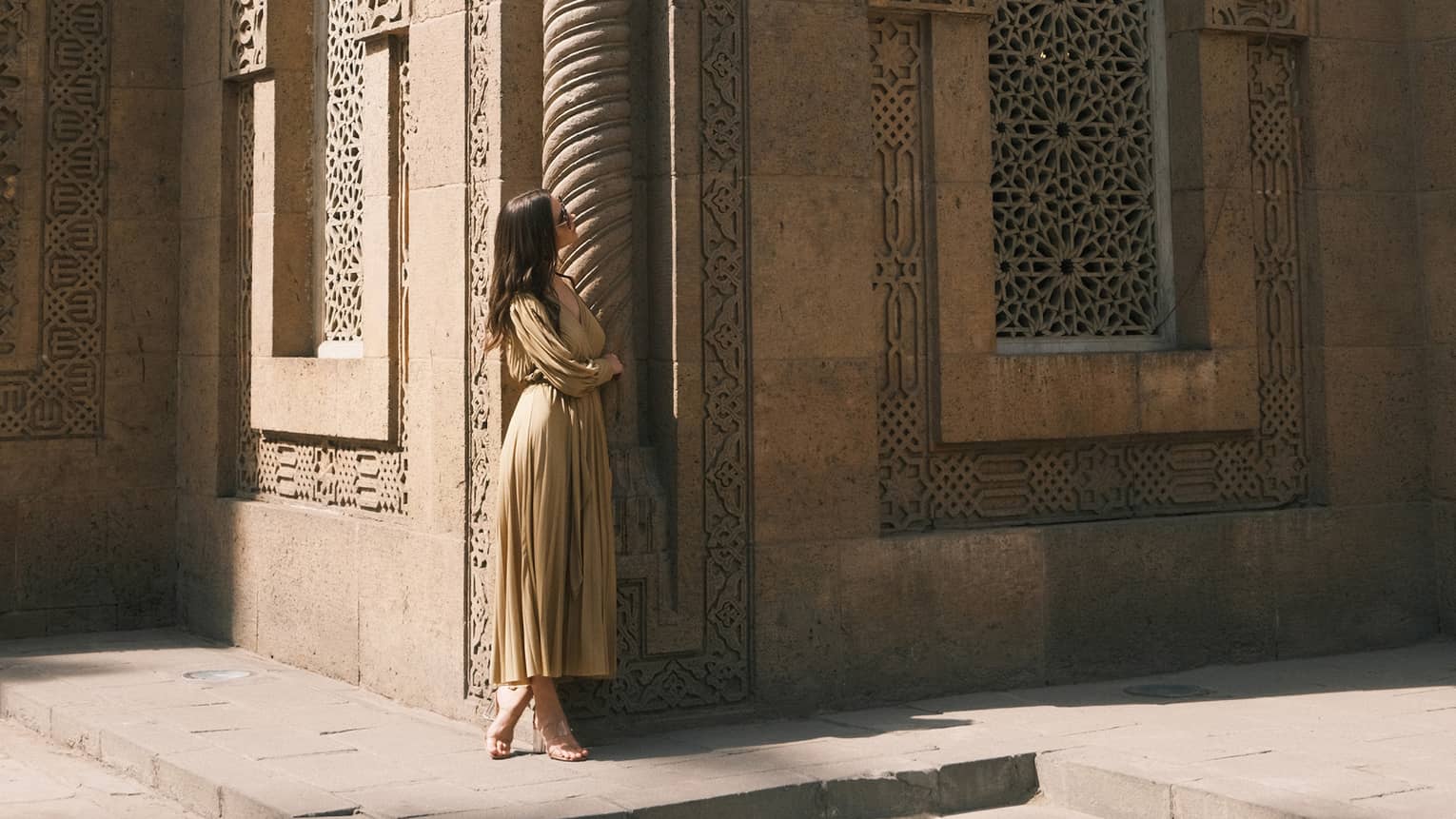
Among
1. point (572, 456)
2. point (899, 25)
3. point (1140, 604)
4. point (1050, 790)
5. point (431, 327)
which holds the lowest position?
point (1050, 790)

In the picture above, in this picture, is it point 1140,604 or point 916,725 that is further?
point 1140,604

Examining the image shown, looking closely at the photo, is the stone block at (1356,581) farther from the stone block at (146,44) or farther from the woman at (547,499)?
the stone block at (146,44)

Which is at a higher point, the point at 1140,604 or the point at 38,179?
the point at 38,179

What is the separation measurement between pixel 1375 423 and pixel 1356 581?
2.81 ft

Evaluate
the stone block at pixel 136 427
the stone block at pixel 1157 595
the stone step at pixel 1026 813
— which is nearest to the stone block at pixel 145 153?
the stone block at pixel 136 427

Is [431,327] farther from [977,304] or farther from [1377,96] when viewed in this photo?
[1377,96]

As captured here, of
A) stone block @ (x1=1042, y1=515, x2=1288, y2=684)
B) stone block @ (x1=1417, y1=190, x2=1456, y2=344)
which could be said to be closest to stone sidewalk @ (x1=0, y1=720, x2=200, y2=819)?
stone block @ (x1=1042, y1=515, x2=1288, y2=684)

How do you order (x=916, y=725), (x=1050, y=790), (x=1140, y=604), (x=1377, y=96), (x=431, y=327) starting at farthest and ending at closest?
1. (x=1377, y=96)
2. (x=1140, y=604)
3. (x=431, y=327)
4. (x=916, y=725)
5. (x=1050, y=790)

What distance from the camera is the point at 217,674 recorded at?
29.3 feet

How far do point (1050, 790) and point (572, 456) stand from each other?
227 cm

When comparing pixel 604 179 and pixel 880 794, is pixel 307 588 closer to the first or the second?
pixel 604 179

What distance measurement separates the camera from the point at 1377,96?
30.9 feet

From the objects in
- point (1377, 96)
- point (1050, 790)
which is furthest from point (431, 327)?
point (1377, 96)

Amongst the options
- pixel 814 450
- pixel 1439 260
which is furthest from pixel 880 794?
pixel 1439 260
